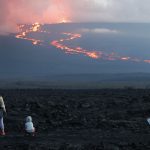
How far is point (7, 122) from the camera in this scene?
101 feet

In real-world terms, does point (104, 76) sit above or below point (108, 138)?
above

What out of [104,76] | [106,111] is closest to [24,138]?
[106,111]

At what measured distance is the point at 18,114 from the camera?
34.9 meters

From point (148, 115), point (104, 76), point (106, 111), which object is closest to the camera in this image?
point (148, 115)

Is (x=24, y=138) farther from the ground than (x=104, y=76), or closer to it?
closer to it

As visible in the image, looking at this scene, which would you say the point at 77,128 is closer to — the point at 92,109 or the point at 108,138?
the point at 108,138

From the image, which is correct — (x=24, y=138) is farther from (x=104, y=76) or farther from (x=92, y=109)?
(x=104, y=76)

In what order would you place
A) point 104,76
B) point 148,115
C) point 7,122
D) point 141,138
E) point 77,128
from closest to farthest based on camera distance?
point 141,138, point 77,128, point 7,122, point 148,115, point 104,76

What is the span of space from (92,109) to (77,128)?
10584 millimetres

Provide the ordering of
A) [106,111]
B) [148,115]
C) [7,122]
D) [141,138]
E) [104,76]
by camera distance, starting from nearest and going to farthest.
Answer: [141,138] < [7,122] < [148,115] < [106,111] < [104,76]

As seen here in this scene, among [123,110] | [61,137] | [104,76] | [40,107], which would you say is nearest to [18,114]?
[40,107]

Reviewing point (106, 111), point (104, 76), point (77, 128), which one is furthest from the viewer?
point (104, 76)

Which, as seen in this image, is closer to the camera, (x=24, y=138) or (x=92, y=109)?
(x=24, y=138)

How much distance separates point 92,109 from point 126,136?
45.6 ft
